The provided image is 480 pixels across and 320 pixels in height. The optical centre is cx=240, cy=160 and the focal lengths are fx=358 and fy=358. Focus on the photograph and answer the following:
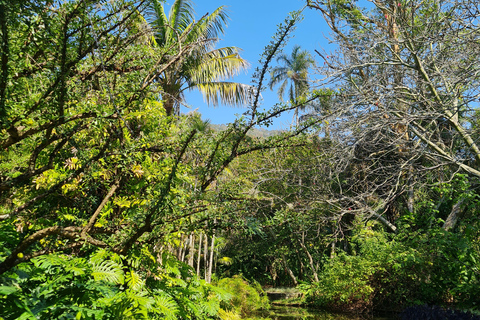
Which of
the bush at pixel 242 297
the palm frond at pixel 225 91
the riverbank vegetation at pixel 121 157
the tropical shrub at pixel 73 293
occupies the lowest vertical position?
the bush at pixel 242 297

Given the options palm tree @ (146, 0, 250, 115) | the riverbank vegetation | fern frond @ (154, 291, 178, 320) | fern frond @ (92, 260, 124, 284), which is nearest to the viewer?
the riverbank vegetation

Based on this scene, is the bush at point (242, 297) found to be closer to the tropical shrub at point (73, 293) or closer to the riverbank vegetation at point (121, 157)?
the riverbank vegetation at point (121, 157)

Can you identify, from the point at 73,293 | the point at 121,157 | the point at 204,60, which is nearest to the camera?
the point at 73,293

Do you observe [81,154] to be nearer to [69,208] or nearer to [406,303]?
[69,208]

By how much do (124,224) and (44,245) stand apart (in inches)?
27.5

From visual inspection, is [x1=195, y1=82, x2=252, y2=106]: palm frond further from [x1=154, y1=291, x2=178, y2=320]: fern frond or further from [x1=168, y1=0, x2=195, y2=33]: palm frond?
[x1=154, y1=291, x2=178, y2=320]: fern frond

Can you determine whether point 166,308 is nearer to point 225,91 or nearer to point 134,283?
point 134,283

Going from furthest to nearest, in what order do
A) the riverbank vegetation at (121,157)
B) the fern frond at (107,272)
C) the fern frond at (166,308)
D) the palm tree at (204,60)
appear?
the palm tree at (204,60), the fern frond at (166,308), the fern frond at (107,272), the riverbank vegetation at (121,157)

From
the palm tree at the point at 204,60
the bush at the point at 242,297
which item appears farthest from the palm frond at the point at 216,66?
the bush at the point at 242,297

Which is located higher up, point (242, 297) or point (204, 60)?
point (204, 60)

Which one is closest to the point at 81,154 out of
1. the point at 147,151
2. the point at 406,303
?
the point at 147,151

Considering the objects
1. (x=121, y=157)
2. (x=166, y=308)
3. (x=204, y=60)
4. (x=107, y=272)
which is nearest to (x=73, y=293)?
(x=107, y=272)

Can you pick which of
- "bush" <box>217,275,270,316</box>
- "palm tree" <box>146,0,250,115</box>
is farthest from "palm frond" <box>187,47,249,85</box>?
"bush" <box>217,275,270,316</box>

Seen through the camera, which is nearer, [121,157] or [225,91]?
[121,157]
